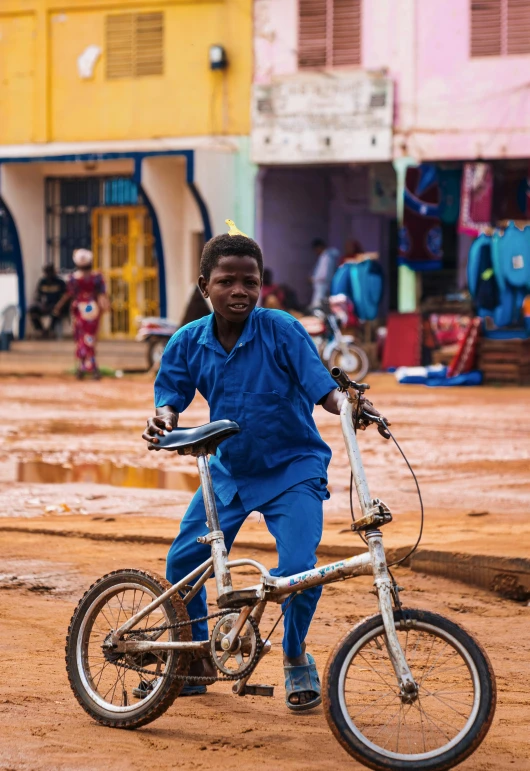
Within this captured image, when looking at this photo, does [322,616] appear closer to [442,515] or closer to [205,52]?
[442,515]

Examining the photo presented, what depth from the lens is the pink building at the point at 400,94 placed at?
877 inches

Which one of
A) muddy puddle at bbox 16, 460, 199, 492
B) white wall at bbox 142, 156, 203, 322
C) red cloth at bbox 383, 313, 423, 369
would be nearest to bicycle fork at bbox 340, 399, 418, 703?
muddy puddle at bbox 16, 460, 199, 492

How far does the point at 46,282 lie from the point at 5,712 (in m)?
22.0

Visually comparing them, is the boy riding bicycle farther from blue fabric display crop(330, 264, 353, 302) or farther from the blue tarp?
blue fabric display crop(330, 264, 353, 302)

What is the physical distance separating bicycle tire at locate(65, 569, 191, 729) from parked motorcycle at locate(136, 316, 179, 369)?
16.2 metres

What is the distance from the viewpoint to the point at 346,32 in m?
23.2

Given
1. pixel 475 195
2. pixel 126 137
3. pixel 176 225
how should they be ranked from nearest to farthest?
1. pixel 475 195
2. pixel 176 225
3. pixel 126 137

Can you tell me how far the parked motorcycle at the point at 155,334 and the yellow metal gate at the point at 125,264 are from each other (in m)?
4.17

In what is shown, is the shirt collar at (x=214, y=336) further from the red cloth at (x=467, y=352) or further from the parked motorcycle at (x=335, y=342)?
the red cloth at (x=467, y=352)

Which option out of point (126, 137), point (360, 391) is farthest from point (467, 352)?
point (360, 391)

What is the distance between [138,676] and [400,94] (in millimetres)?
19179

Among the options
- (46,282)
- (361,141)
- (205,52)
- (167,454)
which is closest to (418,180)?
(361,141)

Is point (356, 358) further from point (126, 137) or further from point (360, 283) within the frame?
point (126, 137)

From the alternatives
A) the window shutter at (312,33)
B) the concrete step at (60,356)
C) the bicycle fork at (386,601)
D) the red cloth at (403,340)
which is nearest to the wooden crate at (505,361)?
the red cloth at (403,340)
